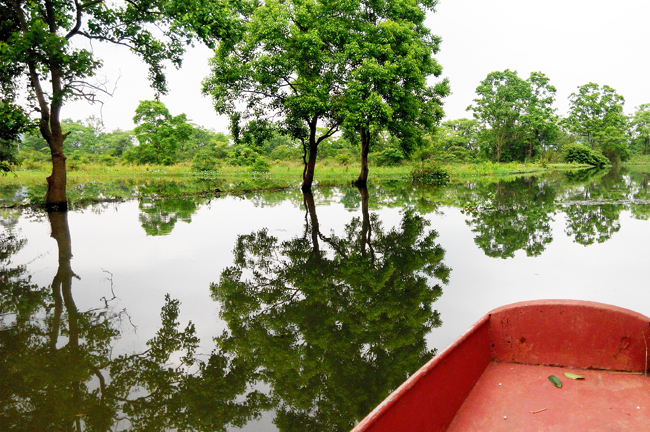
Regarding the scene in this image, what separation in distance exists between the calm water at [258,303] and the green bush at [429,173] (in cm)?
2065

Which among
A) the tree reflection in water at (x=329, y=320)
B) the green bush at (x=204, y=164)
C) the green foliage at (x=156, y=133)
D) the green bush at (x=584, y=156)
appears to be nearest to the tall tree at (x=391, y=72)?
the tree reflection in water at (x=329, y=320)

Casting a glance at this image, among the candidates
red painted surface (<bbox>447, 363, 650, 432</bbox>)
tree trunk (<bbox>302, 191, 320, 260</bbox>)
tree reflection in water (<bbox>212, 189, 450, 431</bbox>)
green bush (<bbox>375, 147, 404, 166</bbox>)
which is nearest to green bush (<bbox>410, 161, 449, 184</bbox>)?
green bush (<bbox>375, 147, 404, 166</bbox>)

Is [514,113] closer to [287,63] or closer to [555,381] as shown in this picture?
[287,63]

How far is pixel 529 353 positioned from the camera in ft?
9.61

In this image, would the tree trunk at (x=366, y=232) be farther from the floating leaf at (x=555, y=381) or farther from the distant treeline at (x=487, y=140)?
the distant treeline at (x=487, y=140)

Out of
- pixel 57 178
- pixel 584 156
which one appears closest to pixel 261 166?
pixel 57 178

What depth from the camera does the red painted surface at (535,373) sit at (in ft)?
7.16

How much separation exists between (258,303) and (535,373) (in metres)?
3.18

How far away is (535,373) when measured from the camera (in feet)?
9.26

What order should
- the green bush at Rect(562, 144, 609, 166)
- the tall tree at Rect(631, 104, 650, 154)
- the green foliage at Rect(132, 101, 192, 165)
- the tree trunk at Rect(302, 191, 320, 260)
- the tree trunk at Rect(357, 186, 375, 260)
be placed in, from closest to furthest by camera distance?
the tree trunk at Rect(302, 191, 320, 260) → the tree trunk at Rect(357, 186, 375, 260) → the green foliage at Rect(132, 101, 192, 165) → the green bush at Rect(562, 144, 609, 166) → the tall tree at Rect(631, 104, 650, 154)

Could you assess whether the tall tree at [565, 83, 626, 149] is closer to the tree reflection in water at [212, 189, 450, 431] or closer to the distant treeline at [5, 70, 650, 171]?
the distant treeline at [5, 70, 650, 171]

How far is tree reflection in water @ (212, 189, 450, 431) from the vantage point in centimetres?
298

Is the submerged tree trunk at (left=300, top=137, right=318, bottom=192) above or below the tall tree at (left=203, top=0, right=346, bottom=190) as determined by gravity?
below

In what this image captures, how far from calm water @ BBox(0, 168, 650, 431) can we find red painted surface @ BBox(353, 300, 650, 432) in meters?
0.70
